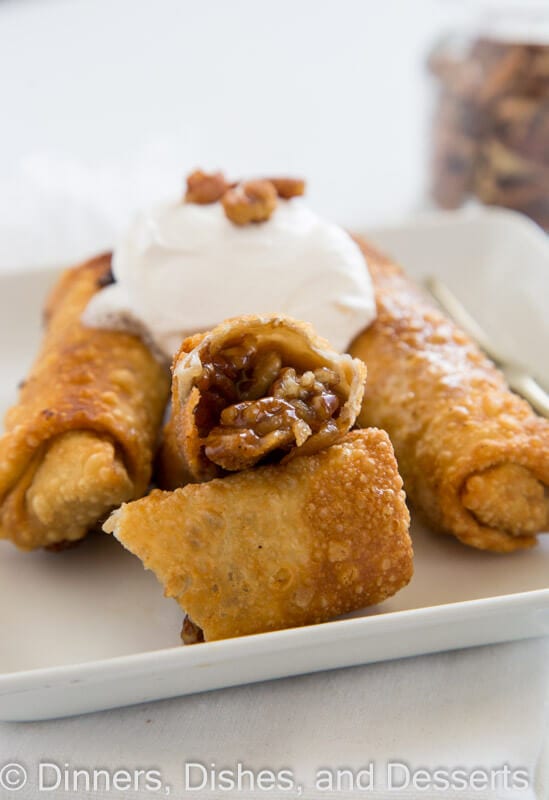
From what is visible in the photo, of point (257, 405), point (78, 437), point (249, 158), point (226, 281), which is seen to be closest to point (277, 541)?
point (257, 405)

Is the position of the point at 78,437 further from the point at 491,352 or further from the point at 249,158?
the point at 249,158

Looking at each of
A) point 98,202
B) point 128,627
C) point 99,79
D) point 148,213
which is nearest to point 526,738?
point 128,627

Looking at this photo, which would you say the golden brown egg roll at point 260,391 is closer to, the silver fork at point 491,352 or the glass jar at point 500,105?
the silver fork at point 491,352

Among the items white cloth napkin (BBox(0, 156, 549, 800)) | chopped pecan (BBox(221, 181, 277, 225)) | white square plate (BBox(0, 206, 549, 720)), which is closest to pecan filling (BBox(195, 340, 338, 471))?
white square plate (BBox(0, 206, 549, 720))

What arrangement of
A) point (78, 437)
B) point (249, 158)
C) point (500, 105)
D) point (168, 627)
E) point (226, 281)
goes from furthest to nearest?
1. point (249, 158)
2. point (500, 105)
3. point (226, 281)
4. point (78, 437)
5. point (168, 627)

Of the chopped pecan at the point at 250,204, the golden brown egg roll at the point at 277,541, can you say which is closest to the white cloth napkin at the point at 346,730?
the golden brown egg roll at the point at 277,541

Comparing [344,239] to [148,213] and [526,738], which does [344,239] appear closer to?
[148,213]

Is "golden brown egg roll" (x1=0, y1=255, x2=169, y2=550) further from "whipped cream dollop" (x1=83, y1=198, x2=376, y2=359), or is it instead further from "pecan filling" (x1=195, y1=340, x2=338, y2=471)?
"pecan filling" (x1=195, y1=340, x2=338, y2=471)
